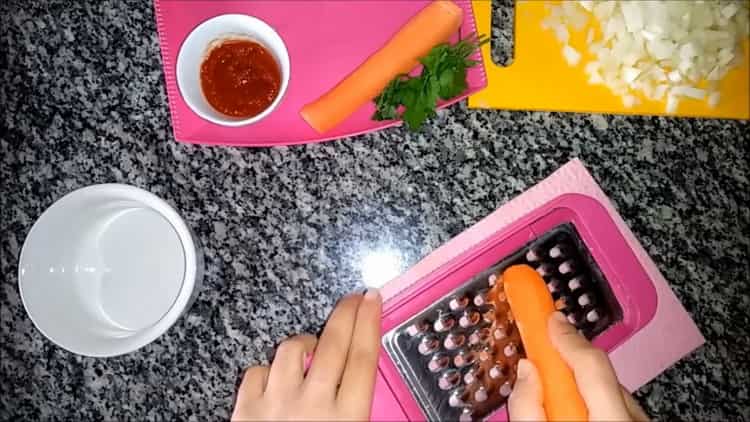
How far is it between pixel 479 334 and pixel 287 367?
0.19m

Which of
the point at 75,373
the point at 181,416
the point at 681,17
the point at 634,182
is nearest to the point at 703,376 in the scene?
the point at 634,182

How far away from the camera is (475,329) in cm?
70

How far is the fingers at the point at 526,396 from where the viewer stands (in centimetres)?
63

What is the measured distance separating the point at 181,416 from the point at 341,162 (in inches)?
12.9

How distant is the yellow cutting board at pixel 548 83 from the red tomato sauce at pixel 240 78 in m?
0.22

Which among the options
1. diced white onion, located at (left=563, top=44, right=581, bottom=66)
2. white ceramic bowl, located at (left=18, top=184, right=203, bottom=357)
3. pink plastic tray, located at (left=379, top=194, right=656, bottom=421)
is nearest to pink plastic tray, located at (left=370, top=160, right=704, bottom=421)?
pink plastic tray, located at (left=379, top=194, right=656, bottom=421)

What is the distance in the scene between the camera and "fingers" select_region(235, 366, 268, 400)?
2.35ft

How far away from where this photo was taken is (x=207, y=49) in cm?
76

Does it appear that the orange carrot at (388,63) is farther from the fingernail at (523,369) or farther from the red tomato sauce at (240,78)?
the fingernail at (523,369)

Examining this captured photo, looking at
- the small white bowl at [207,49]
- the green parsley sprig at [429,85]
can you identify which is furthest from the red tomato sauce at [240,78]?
the green parsley sprig at [429,85]

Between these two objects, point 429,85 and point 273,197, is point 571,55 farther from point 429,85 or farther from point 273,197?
point 273,197

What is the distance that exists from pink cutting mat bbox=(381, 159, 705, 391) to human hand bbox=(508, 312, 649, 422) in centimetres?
8

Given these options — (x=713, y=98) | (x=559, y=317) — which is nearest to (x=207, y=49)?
(x=559, y=317)

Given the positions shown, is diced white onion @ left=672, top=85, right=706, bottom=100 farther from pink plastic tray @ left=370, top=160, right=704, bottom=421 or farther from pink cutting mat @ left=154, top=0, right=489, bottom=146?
pink cutting mat @ left=154, top=0, right=489, bottom=146
